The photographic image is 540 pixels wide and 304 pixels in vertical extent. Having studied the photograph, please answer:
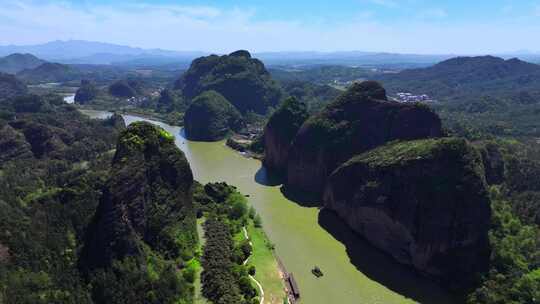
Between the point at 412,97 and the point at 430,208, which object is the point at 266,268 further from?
the point at 412,97

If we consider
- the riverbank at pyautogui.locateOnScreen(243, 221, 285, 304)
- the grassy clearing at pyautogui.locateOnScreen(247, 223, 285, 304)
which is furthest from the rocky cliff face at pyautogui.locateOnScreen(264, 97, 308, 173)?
the grassy clearing at pyautogui.locateOnScreen(247, 223, 285, 304)

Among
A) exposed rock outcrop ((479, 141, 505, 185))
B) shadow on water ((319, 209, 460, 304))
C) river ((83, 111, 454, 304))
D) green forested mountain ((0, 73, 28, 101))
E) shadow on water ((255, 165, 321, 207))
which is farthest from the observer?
green forested mountain ((0, 73, 28, 101))

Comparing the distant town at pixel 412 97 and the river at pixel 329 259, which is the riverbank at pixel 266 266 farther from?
the distant town at pixel 412 97

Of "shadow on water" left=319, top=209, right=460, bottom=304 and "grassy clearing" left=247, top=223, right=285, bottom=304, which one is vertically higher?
"grassy clearing" left=247, top=223, right=285, bottom=304

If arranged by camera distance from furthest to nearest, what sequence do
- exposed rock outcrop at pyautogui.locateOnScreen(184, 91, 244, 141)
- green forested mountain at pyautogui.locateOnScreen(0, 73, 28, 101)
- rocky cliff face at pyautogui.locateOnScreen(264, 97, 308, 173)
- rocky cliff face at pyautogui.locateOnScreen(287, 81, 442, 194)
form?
green forested mountain at pyautogui.locateOnScreen(0, 73, 28, 101)
exposed rock outcrop at pyautogui.locateOnScreen(184, 91, 244, 141)
rocky cliff face at pyautogui.locateOnScreen(264, 97, 308, 173)
rocky cliff face at pyautogui.locateOnScreen(287, 81, 442, 194)

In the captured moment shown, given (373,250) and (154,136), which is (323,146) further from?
(154,136)

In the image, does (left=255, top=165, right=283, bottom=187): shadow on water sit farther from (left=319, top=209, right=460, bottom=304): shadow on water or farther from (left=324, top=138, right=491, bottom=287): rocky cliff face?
(left=324, top=138, right=491, bottom=287): rocky cliff face

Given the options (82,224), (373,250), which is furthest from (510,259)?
(82,224)
